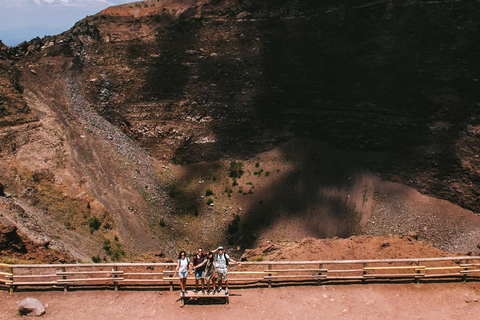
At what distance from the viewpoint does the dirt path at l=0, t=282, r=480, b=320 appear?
51.3 ft

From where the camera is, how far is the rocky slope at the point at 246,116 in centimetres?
3550

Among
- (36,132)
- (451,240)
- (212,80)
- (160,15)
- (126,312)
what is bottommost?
(451,240)

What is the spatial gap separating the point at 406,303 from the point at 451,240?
67.4ft

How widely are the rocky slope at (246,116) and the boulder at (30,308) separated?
50.9 feet

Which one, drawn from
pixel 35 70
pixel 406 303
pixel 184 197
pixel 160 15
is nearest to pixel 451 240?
pixel 406 303

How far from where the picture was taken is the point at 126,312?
15742mm

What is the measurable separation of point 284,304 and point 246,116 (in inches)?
1226

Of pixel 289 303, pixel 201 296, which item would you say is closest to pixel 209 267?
pixel 201 296

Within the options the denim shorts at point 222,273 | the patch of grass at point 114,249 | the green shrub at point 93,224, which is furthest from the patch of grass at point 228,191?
the denim shorts at point 222,273

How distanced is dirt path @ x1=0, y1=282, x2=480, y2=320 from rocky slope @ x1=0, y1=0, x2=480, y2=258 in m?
15.3

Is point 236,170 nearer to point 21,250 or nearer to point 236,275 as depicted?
point 236,275

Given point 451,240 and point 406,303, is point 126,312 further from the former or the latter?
point 451,240

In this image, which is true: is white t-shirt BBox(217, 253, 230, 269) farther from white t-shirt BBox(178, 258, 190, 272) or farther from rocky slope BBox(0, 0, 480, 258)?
rocky slope BBox(0, 0, 480, 258)

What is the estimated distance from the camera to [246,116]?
148 ft
